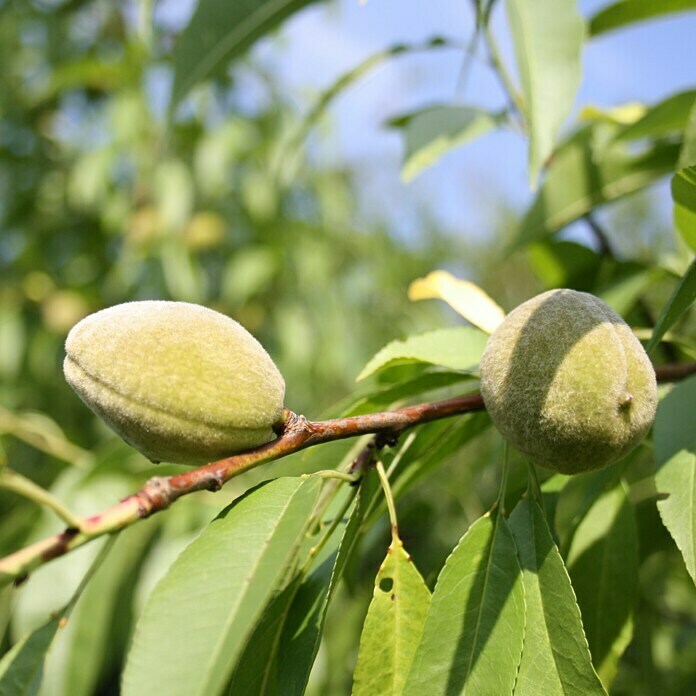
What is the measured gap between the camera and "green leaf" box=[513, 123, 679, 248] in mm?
1269

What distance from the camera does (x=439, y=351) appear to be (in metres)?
0.95

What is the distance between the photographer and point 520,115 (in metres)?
1.38

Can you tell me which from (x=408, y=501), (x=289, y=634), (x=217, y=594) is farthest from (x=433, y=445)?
(x=408, y=501)

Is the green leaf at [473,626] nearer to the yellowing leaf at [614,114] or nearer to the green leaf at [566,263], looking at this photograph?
the green leaf at [566,263]

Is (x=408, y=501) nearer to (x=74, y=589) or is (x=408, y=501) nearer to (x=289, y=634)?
(x=74, y=589)

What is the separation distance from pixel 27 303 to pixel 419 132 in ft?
8.98

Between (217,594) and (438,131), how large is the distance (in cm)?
87

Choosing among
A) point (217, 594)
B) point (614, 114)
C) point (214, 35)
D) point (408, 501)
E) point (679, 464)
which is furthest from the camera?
point (408, 501)

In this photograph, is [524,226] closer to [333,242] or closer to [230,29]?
[230,29]

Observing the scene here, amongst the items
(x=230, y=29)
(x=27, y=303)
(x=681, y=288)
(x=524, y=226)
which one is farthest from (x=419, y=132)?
(x=27, y=303)

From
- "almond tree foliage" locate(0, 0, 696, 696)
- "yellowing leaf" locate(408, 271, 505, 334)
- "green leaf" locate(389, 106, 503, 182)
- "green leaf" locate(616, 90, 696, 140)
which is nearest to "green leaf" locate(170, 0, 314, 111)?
"almond tree foliage" locate(0, 0, 696, 696)

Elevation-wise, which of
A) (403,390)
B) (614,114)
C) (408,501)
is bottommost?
(408,501)

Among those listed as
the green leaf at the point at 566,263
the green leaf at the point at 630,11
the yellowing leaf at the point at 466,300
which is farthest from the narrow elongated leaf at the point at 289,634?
the green leaf at the point at 630,11

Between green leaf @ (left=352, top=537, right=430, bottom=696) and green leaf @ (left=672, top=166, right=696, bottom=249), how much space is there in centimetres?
43
